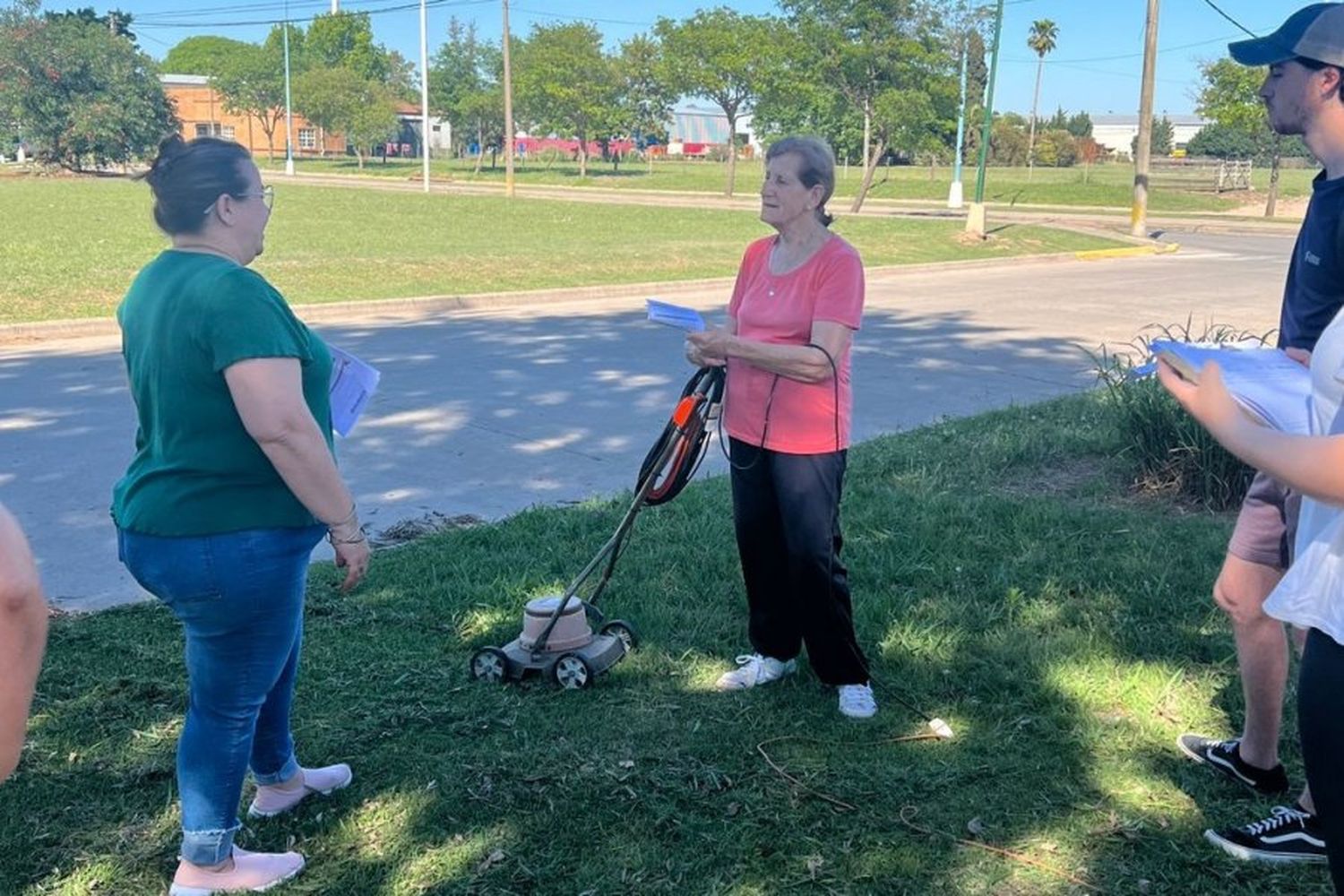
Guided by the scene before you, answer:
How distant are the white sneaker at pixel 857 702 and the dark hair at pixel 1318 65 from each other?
2.27 meters

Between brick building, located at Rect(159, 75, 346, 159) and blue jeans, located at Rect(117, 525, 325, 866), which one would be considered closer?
blue jeans, located at Rect(117, 525, 325, 866)

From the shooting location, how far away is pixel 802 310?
12.4 feet

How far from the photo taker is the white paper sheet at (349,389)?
3.30 meters

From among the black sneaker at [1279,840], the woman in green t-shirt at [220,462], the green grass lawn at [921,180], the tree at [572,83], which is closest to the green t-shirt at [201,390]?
the woman in green t-shirt at [220,462]

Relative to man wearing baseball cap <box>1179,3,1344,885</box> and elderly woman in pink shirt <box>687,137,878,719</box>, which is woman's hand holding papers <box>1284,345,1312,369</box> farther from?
elderly woman in pink shirt <box>687,137,878,719</box>

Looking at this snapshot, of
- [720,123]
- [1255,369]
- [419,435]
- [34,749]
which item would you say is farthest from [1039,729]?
[720,123]

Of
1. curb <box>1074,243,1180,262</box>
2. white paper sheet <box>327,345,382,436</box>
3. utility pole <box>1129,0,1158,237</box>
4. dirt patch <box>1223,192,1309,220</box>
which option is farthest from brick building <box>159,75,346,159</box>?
white paper sheet <box>327,345,382,436</box>

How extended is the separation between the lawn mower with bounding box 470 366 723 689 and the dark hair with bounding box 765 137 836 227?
0.65m

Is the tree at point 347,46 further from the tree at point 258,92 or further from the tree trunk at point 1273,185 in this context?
the tree trunk at point 1273,185

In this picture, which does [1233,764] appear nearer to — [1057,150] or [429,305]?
[429,305]

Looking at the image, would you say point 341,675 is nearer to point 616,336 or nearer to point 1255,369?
point 1255,369

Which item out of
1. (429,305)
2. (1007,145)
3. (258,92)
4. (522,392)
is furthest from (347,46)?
(522,392)

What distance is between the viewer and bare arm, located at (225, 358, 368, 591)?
2629 millimetres

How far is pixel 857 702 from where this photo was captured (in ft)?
13.4
